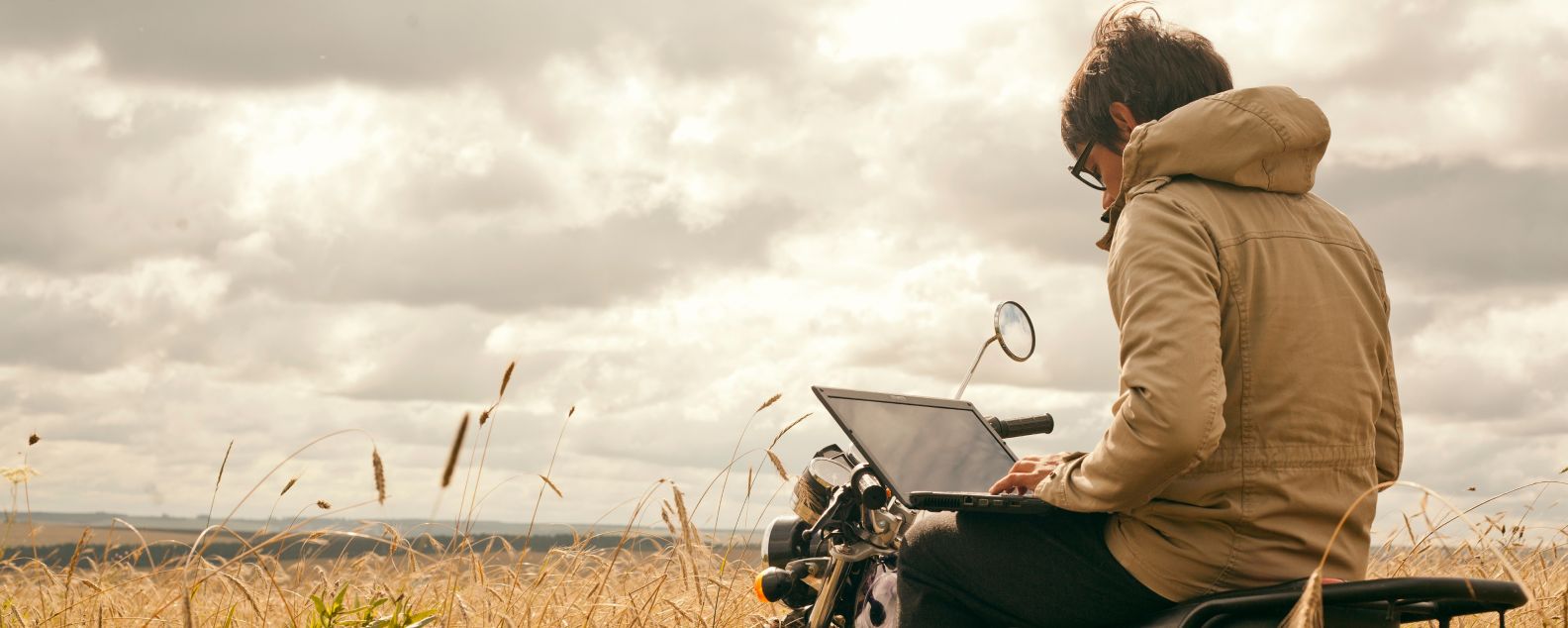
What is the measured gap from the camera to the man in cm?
223

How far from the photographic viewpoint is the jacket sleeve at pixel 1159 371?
2.17 meters

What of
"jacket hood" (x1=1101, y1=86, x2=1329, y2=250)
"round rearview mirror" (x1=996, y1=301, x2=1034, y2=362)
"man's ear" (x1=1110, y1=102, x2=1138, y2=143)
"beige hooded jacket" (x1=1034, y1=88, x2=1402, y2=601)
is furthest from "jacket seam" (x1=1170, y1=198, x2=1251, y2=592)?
"round rearview mirror" (x1=996, y1=301, x2=1034, y2=362)

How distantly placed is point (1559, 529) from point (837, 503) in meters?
4.69

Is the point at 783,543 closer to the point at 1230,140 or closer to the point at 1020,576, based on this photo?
the point at 1020,576

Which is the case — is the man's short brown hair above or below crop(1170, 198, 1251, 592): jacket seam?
above

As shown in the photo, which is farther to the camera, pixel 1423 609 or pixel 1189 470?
pixel 1189 470

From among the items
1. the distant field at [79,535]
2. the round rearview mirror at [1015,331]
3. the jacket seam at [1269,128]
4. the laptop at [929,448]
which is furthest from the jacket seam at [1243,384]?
the distant field at [79,535]

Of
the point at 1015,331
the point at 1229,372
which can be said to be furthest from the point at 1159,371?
the point at 1015,331

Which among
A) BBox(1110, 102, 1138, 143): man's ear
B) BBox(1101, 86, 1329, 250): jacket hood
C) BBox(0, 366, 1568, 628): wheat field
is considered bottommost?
BBox(0, 366, 1568, 628): wheat field

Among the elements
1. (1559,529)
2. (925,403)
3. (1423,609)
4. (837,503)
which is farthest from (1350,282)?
(1559,529)

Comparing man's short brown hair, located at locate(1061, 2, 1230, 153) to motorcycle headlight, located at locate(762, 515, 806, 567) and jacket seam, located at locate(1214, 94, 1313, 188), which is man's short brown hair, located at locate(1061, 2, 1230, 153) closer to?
jacket seam, located at locate(1214, 94, 1313, 188)

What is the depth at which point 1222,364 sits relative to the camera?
2.37 metres

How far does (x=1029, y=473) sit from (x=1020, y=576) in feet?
0.78

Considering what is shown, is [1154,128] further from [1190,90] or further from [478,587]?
[478,587]
